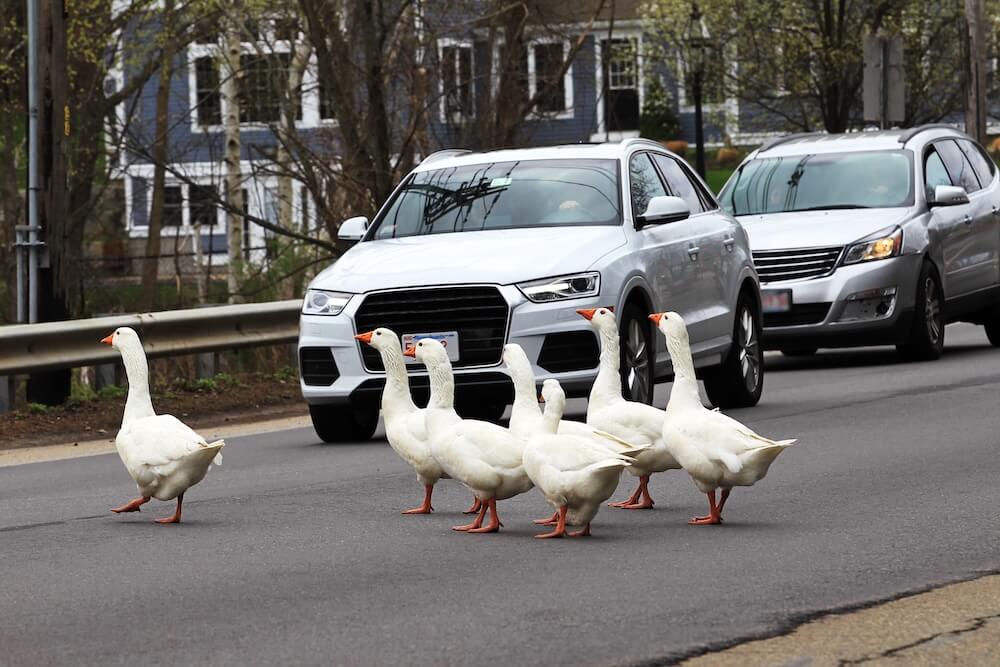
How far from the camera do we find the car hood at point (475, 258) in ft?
39.9

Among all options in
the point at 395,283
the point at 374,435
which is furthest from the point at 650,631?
the point at 374,435

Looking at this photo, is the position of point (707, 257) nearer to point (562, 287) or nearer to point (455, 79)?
point (562, 287)

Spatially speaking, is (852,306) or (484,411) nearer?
(484,411)

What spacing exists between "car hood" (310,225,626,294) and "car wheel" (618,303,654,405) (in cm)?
46

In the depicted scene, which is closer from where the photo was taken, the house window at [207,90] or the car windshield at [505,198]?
the car windshield at [505,198]

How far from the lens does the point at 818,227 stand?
58.3ft

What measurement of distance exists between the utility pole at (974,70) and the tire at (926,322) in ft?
48.9

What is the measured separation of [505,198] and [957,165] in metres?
7.64

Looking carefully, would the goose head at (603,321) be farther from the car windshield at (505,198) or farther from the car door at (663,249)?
the car windshield at (505,198)

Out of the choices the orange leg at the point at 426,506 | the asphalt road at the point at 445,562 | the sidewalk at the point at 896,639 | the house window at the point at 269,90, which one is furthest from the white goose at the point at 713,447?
the house window at the point at 269,90

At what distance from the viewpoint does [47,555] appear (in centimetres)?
820

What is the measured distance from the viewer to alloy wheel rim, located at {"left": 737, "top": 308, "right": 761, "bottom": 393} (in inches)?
568

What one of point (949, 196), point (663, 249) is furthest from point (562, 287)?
point (949, 196)

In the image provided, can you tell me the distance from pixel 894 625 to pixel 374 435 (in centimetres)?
744
